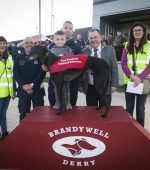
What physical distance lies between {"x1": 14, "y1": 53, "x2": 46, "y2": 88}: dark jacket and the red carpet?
818 mm

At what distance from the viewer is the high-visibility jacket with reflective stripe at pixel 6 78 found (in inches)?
150


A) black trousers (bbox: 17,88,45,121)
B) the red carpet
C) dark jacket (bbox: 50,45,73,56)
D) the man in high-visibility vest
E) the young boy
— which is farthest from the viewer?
black trousers (bbox: 17,88,45,121)

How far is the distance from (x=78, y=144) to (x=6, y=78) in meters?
1.54

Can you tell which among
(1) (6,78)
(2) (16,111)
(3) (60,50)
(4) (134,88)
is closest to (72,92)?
(3) (60,50)

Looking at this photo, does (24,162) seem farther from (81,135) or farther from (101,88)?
(101,88)

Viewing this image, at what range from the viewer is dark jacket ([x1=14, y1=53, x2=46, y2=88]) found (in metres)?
3.75

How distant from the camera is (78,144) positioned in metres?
2.99

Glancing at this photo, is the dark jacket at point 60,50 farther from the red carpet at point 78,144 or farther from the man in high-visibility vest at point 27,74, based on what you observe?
the red carpet at point 78,144

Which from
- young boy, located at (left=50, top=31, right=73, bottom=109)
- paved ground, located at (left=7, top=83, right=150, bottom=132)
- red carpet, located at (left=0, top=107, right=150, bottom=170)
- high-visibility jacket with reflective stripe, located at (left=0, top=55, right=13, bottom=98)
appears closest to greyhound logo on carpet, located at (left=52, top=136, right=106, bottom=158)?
Answer: red carpet, located at (left=0, top=107, right=150, bottom=170)

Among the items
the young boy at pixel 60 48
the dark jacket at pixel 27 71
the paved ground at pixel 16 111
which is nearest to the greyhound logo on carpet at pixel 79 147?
the young boy at pixel 60 48

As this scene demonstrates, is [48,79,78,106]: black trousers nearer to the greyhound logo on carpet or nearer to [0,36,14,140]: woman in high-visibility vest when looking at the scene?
[0,36,14,140]: woman in high-visibility vest

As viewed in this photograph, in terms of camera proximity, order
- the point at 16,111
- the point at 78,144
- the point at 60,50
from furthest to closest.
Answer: the point at 16,111 < the point at 60,50 < the point at 78,144

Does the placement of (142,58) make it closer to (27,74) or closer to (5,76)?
(27,74)

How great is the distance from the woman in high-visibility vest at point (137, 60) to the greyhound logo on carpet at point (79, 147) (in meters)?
1.04
